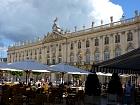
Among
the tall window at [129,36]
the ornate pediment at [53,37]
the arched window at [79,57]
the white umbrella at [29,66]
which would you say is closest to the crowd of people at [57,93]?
the white umbrella at [29,66]

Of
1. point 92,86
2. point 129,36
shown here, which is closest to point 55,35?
point 129,36

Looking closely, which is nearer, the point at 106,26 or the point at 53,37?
the point at 106,26

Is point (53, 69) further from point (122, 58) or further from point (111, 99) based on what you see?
point (122, 58)

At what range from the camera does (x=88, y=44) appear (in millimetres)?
59094

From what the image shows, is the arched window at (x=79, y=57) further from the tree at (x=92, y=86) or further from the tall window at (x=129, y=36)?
the tree at (x=92, y=86)

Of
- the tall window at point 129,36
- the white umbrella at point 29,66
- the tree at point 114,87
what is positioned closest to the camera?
the white umbrella at point 29,66

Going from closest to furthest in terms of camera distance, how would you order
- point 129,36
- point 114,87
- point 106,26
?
point 114,87 < point 129,36 < point 106,26

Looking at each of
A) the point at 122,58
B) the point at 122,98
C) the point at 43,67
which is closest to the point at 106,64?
the point at 122,58

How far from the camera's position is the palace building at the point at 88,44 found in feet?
167

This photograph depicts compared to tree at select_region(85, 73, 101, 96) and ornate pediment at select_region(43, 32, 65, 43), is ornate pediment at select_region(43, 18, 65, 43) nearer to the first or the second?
ornate pediment at select_region(43, 32, 65, 43)

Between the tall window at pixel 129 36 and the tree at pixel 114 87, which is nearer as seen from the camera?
the tree at pixel 114 87

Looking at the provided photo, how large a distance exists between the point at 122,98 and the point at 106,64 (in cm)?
221

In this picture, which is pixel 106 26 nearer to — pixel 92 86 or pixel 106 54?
pixel 106 54

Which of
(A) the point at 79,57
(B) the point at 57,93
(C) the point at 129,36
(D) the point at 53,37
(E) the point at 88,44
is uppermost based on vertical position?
(D) the point at 53,37
